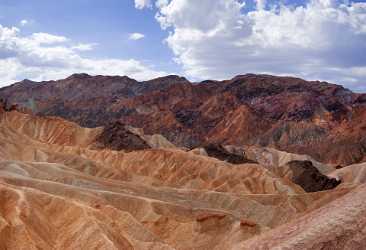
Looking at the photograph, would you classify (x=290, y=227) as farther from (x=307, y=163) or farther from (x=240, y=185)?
(x=307, y=163)

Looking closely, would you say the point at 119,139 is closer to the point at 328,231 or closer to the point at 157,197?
the point at 157,197

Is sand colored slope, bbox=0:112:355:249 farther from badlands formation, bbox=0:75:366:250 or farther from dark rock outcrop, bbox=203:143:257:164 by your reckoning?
dark rock outcrop, bbox=203:143:257:164

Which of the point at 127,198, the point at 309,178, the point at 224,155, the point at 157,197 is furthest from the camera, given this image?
A: the point at 224,155

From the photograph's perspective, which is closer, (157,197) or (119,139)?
(157,197)

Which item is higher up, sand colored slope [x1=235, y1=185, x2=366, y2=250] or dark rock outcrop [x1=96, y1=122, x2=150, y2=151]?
sand colored slope [x1=235, y1=185, x2=366, y2=250]

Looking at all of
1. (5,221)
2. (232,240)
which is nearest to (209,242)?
(232,240)

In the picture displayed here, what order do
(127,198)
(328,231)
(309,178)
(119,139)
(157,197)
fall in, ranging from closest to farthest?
(328,231), (127,198), (157,197), (309,178), (119,139)

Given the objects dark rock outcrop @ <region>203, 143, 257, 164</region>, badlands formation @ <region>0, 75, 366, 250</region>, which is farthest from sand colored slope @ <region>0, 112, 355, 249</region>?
dark rock outcrop @ <region>203, 143, 257, 164</region>

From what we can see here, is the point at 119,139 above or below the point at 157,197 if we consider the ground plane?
above

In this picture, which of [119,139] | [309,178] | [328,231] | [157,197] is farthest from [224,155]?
[328,231]

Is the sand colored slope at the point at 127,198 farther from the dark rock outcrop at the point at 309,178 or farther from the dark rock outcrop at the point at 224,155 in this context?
the dark rock outcrop at the point at 224,155

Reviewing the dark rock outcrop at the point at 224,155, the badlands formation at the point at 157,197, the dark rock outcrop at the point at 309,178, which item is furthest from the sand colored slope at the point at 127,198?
the dark rock outcrop at the point at 224,155
